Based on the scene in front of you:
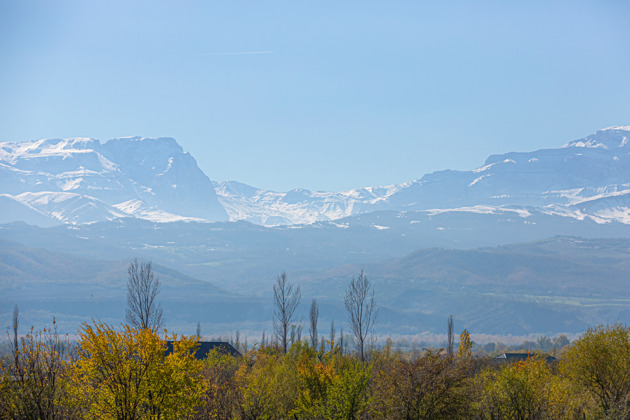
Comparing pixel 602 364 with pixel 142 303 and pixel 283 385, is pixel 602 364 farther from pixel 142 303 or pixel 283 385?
pixel 142 303

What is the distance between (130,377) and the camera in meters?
Answer: 38.1

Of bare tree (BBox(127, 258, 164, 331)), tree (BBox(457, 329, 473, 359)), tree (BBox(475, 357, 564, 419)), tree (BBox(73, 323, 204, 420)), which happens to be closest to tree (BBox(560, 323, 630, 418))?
tree (BBox(457, 329, 473, 359))

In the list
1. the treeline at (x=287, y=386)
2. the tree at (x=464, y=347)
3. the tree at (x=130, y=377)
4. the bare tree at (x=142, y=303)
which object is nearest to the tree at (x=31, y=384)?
the treeline at (x=287, y=386)

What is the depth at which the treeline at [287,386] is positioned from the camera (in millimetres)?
36562

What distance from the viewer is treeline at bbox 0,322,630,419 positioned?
36562 mm

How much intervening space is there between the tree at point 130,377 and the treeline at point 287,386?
0.19 ft

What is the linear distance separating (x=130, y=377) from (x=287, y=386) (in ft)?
73.6

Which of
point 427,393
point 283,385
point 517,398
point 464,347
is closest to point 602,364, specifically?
point 464,347

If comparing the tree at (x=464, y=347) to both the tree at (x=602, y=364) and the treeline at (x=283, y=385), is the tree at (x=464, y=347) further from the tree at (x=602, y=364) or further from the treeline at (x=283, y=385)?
the tree at (x=602, y=364)

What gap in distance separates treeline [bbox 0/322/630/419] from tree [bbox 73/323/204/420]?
58 millimetres

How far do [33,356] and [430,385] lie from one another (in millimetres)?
25230

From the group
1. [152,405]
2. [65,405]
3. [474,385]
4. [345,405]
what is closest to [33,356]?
[65,405]

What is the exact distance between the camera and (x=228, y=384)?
2282 inches

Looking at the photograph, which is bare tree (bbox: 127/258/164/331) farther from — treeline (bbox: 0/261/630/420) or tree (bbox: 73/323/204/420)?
tree (bbox: 73/323/204/420)
